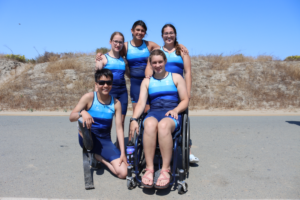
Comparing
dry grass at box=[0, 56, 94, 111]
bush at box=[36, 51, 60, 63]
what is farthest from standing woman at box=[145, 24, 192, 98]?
bush at box=[36, 51, 60, 63]

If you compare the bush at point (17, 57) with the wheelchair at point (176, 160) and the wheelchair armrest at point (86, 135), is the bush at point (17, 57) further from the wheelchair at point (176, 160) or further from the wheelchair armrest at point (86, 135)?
the wheelchair at point (176, 160)

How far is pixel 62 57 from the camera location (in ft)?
52.4

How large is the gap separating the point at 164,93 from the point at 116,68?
888 millimetres

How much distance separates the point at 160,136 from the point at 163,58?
1.03 meters

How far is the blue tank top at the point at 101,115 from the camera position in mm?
3297

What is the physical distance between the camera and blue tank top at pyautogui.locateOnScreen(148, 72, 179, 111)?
329cm

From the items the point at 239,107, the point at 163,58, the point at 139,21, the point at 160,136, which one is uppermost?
the point at 139,21

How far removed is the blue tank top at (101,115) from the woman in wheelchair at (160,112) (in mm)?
399

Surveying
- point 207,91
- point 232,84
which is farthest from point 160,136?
point 232,84

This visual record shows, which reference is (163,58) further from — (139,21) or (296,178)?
(296,178)

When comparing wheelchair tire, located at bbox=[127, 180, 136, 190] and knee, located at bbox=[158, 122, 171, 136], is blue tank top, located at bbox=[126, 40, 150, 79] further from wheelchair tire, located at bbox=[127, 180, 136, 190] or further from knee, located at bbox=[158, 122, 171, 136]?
wheelchair tire, located at bbox=[127, 180, 136, 190]

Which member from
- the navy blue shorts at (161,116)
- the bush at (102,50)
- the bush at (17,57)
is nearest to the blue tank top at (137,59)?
the navy blue shorts at (161,116)

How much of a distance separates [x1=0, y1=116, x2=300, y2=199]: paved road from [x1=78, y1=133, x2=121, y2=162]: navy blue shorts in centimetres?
24

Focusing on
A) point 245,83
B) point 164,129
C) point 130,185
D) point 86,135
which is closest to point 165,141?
point 164,129
